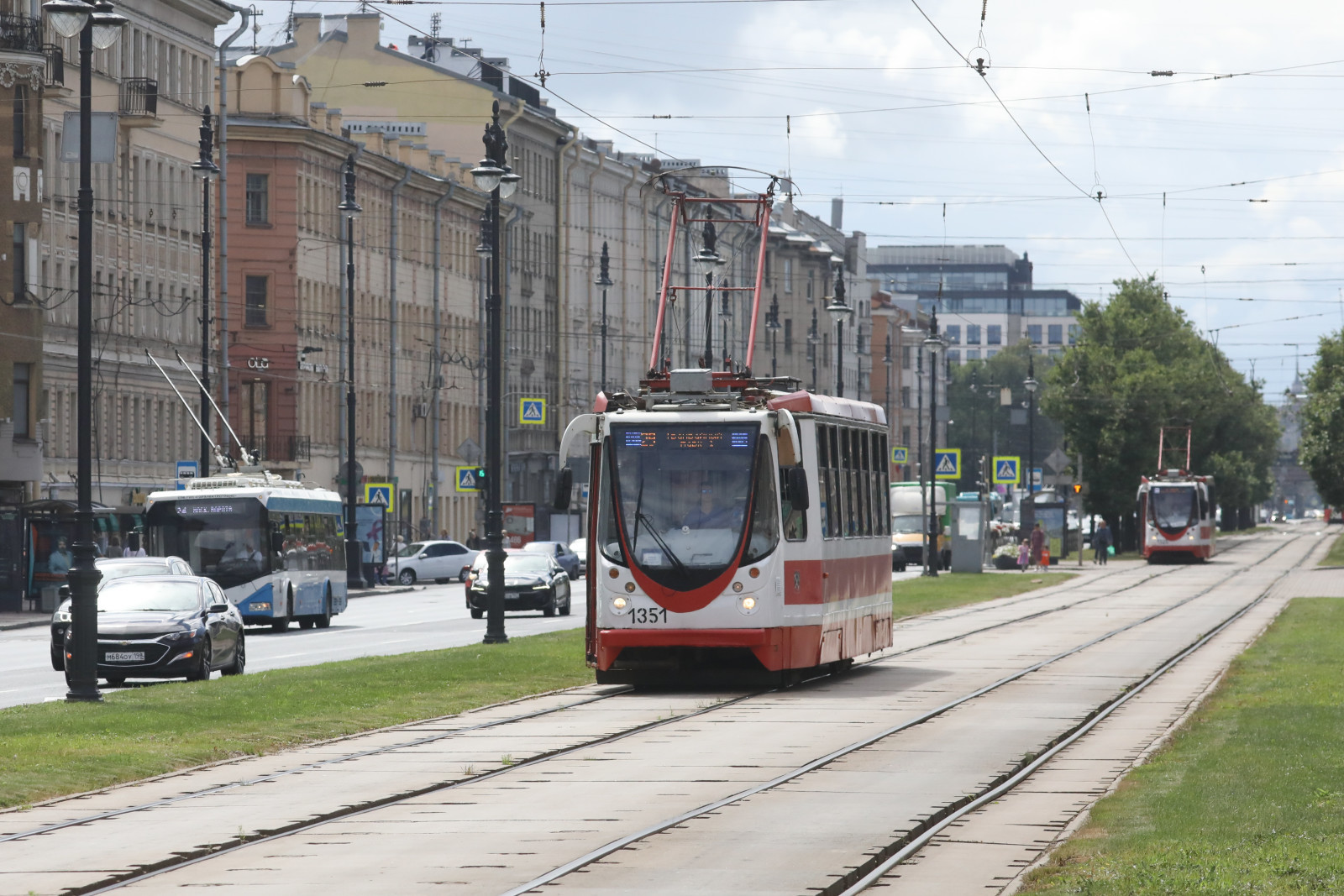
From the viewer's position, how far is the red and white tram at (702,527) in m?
24.7

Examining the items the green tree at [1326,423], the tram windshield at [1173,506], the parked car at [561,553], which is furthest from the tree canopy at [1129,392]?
the parked car at [561,553]

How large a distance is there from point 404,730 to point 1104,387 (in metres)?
88.3

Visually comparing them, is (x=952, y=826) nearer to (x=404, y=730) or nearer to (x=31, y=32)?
(x=404, y=730)

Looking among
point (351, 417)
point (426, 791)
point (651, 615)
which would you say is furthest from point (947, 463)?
point (426, 791)

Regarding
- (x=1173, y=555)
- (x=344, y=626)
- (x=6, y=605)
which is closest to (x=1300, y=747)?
(x=344, y=626)

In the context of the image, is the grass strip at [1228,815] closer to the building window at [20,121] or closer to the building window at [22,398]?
the building window at [22,398]

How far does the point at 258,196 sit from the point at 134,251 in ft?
38.6

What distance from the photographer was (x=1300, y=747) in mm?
18453

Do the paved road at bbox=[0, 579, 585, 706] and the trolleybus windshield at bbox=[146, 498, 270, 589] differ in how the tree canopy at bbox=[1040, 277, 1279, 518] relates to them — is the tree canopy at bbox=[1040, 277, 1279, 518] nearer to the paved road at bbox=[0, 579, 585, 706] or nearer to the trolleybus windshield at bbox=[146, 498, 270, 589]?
the paved road at bbox=[0, 579, 585, 706]

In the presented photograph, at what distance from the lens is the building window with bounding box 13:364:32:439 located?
203ft

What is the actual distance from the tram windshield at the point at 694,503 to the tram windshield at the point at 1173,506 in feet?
211

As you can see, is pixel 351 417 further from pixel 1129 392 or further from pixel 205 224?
pixel 1129 392

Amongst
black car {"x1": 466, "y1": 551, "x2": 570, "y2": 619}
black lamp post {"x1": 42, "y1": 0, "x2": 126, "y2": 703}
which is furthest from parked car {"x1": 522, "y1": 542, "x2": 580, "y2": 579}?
black lamp post {"x1": 42, "y1": 0, "x2": 126, "y2": 703}

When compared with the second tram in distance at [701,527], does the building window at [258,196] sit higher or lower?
higher
